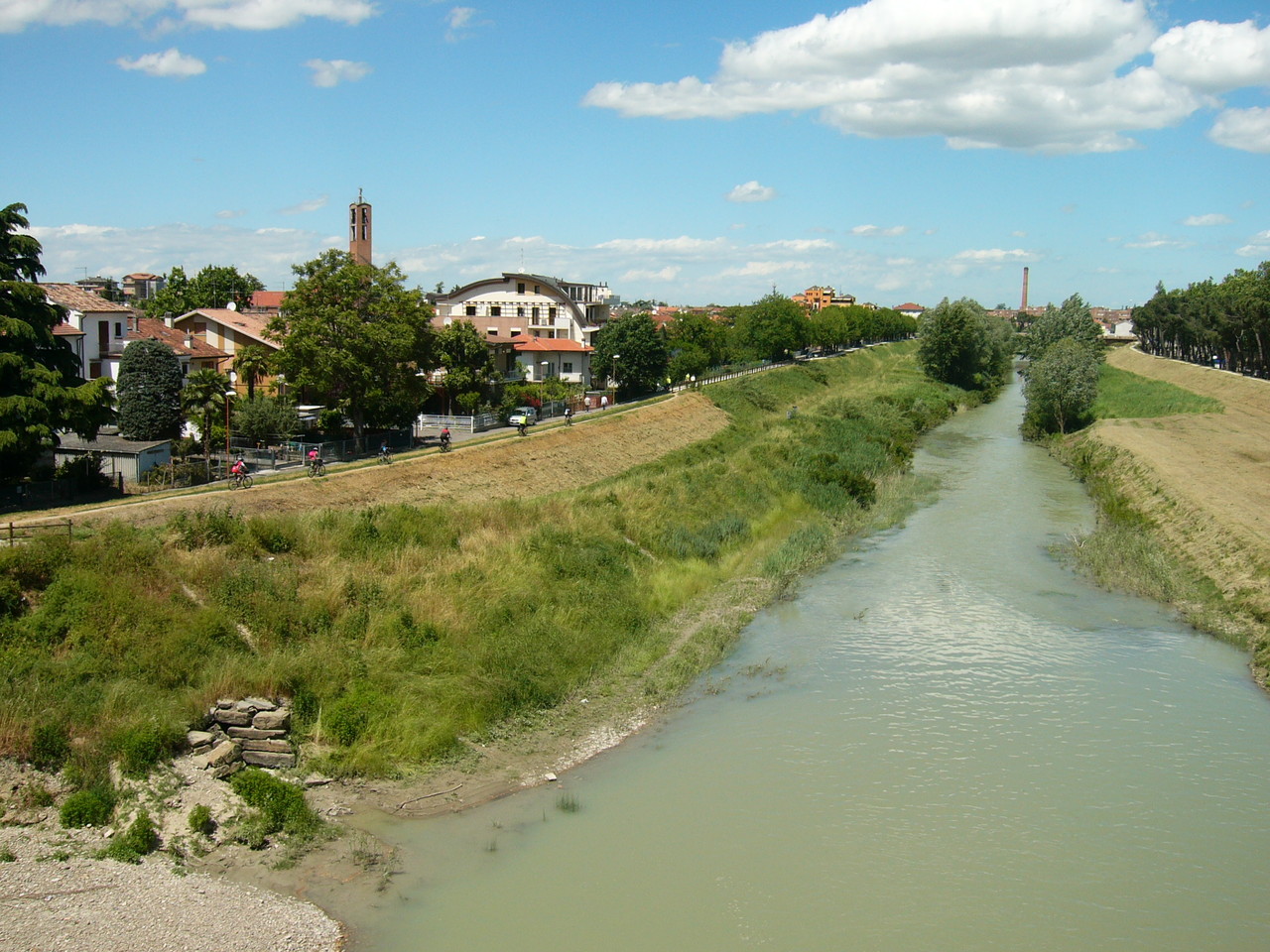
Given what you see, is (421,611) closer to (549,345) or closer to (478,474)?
(478,474)

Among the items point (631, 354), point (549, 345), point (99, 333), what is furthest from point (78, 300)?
point (631, 354)

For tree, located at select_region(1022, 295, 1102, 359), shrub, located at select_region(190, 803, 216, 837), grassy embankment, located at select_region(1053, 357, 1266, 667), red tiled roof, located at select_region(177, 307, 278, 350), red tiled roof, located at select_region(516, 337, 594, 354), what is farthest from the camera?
tree, located at select_region(1022, 295, 1102, 359)

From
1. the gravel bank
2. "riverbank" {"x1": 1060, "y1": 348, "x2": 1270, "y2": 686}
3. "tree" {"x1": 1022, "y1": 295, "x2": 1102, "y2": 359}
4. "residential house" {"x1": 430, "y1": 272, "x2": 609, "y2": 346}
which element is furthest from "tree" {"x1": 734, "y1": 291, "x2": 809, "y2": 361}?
the gravel bank

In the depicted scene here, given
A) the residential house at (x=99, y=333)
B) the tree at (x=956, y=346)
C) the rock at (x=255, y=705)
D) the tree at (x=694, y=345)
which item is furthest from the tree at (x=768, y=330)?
the rock at (x=255, y=705)

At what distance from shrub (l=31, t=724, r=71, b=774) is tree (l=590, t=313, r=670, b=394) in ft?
169

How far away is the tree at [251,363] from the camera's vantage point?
41.6 m

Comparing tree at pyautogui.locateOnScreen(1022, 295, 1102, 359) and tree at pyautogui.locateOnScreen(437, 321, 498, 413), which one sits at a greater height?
tree at pyautogui.locateOnScreen(1022, 295, 1102, 359)

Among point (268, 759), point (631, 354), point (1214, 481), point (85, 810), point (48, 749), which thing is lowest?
point (268, 759)

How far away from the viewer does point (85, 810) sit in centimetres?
1361

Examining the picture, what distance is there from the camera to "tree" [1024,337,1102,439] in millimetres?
56812

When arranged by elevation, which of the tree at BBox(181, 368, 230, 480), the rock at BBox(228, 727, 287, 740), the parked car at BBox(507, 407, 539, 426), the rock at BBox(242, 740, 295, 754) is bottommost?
the rock at BBox(242, 740, 295, 754)

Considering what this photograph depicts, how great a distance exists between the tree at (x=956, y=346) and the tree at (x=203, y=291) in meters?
56.8

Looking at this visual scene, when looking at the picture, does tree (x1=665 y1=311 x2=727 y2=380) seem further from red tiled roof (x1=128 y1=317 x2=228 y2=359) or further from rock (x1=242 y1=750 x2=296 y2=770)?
rock (x1=242 y1=750 x2=296 y2=770)

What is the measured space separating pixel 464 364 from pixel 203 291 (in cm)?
4292
